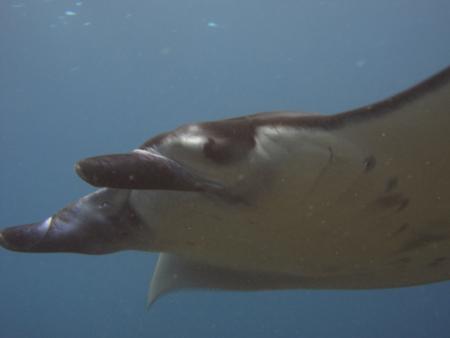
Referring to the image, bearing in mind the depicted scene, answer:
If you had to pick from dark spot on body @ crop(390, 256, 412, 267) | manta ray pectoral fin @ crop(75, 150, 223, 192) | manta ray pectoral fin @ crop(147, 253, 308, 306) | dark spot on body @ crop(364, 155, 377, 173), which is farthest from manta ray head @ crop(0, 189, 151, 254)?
dark spot on body @ crop(390, 256, 412, 267)

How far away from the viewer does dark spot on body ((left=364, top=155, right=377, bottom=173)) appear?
4.07 ft

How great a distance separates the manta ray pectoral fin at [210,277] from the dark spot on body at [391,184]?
2.45 feet

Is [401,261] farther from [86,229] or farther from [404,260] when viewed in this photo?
[86,229]

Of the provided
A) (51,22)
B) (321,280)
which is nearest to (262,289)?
Result: (321,280)

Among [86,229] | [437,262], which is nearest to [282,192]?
[86,229]

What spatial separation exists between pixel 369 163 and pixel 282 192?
0.84ft

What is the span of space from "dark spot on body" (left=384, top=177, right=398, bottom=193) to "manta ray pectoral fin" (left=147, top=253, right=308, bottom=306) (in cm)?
75

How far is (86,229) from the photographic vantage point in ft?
4.69

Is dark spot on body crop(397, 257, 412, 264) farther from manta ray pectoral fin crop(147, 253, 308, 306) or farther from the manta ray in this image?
manta ray pectoral fin crop(147, 253, 308, 306)

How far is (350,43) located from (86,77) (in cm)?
1355

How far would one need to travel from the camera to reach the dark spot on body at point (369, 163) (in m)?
1.24

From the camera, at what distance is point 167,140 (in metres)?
1.25

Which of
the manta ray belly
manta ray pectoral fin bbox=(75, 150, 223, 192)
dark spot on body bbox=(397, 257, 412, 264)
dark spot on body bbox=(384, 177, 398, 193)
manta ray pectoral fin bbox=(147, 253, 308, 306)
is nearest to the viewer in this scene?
manta ray pectoral fin bbox=(75, 150, 223, 192)

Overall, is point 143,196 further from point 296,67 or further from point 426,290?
point 426,290
